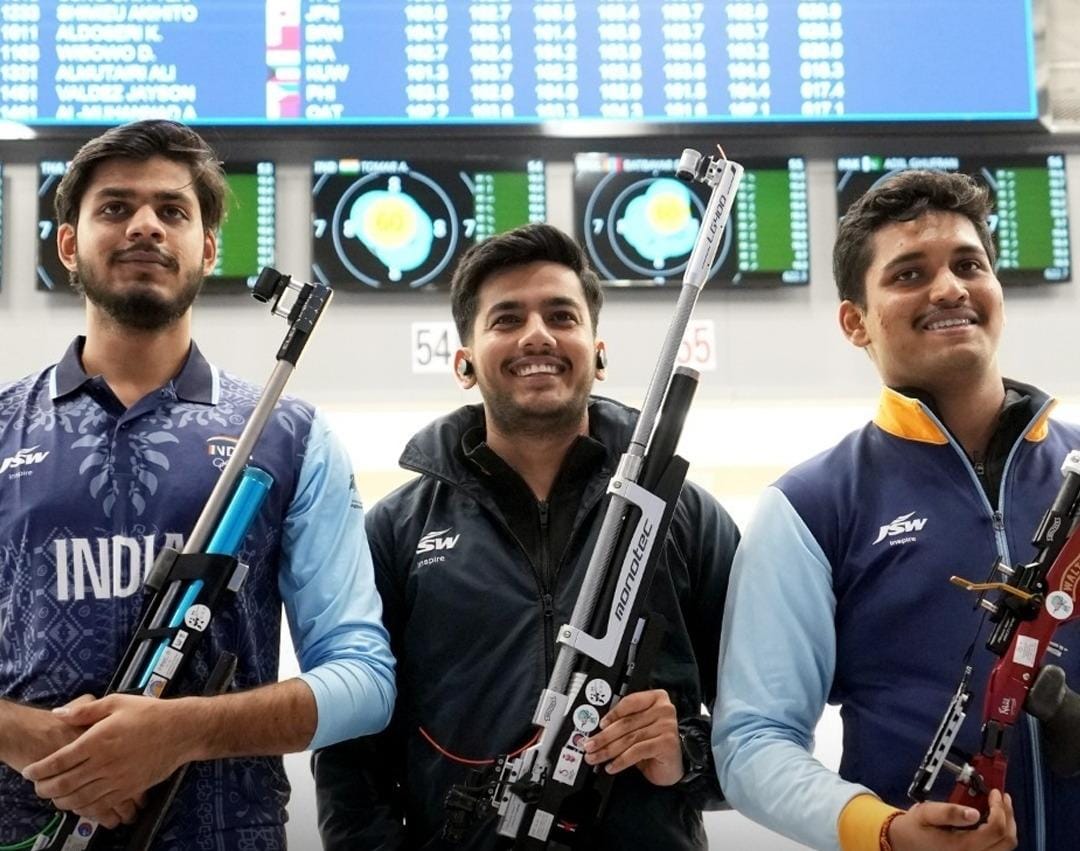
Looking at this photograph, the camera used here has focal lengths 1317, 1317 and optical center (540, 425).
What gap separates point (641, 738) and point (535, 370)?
0.60 meters

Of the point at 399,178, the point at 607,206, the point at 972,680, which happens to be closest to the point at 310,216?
the point at 399,178

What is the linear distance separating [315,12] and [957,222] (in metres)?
1.63

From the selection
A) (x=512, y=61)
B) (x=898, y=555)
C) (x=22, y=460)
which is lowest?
(x=898, y=555)

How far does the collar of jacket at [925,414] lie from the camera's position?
1.89m

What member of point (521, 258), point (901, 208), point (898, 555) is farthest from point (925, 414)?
point (521, 258)

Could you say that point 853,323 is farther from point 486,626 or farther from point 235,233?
point 235,233

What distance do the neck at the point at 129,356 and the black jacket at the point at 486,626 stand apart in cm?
41

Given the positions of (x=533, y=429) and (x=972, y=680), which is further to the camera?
(x=533, y=429)

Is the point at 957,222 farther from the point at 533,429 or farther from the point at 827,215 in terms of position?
the point at 827,215

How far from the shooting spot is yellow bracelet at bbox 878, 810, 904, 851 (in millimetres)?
1562

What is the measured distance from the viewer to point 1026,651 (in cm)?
163

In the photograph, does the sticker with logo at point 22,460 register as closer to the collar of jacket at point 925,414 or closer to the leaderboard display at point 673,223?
the collar of jacket at point 925,414

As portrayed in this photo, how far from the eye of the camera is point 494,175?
293cm

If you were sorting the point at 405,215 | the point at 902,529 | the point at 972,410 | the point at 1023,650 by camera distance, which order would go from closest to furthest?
the point at 1023,650 < the point at 902,529 < the point at 972,410 < the point at 405,215
